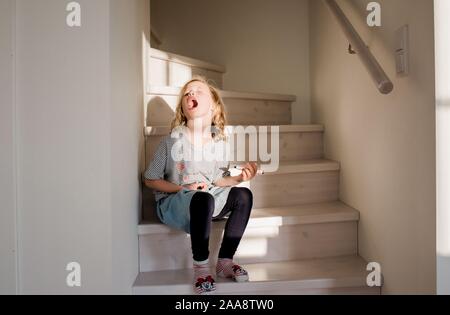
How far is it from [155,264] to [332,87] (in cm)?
132

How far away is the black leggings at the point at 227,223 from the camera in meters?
1.47

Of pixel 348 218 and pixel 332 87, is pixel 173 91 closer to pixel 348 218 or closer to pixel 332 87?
pixel 332 87

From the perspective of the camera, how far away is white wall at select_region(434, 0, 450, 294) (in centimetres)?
109

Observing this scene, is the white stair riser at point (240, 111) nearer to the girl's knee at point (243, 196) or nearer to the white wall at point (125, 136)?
the white wall at point (125, 136)

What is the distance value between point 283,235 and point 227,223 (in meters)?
0.27

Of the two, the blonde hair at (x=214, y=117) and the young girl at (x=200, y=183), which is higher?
the blonde hair at (x=214, y=117)

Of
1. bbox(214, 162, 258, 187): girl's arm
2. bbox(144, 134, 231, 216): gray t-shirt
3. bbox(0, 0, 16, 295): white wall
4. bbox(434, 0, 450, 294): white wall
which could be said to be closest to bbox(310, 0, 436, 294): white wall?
bbox(434, 0, 450, 294): white wall

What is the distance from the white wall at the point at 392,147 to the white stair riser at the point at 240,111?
1.58ft

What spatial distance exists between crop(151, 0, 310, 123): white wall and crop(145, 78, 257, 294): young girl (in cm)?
107

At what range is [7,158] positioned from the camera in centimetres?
107

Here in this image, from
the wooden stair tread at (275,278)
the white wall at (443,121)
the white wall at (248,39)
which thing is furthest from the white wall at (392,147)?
the white wall at (248,39)

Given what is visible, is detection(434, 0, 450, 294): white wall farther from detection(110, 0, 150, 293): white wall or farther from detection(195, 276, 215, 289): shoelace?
detection(110, 0, 150, 293): white wall
